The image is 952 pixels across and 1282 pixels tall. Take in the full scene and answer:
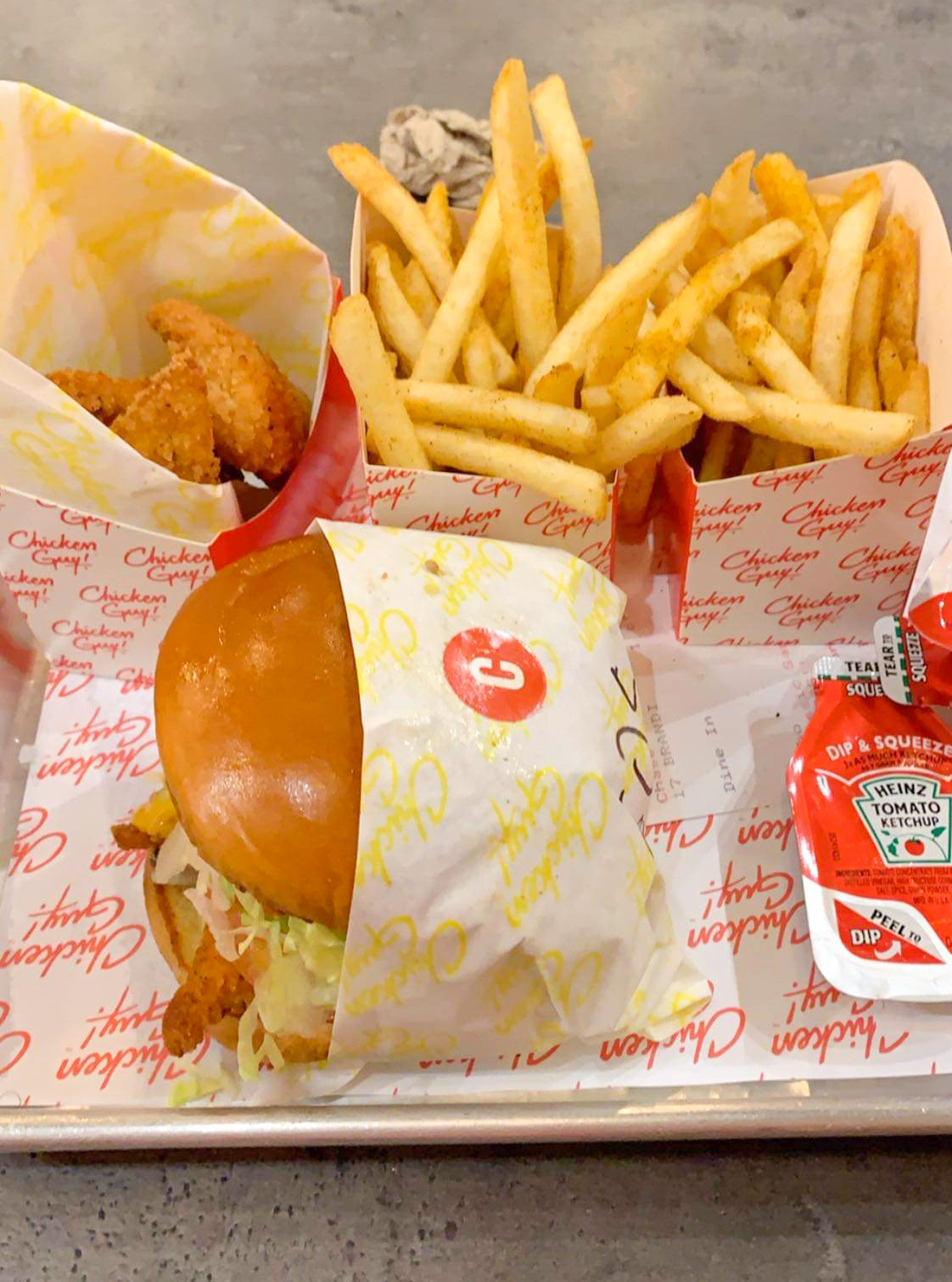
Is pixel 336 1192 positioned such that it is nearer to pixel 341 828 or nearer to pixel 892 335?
pixel 341 828

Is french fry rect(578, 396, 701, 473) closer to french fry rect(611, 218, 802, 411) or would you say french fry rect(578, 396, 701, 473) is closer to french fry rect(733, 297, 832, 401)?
french fry rect(611, 218, 802, 411)

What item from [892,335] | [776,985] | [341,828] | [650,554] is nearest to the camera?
[341,828]

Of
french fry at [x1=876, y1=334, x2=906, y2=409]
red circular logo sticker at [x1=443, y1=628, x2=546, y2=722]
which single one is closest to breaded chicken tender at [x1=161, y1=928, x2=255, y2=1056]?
red circular logo sticker at [x1=443, y1=628, x2=546, y2=722]

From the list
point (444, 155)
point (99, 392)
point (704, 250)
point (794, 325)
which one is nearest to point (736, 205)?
point (704, 250)

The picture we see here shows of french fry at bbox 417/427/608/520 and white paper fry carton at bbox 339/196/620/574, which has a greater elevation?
french fry at bbox 417/427/608/520

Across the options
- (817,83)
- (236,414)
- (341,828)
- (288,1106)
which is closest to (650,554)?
(236,414)

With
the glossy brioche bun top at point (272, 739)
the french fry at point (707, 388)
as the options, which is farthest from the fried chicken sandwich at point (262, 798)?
the french fry at point (707, 388)
